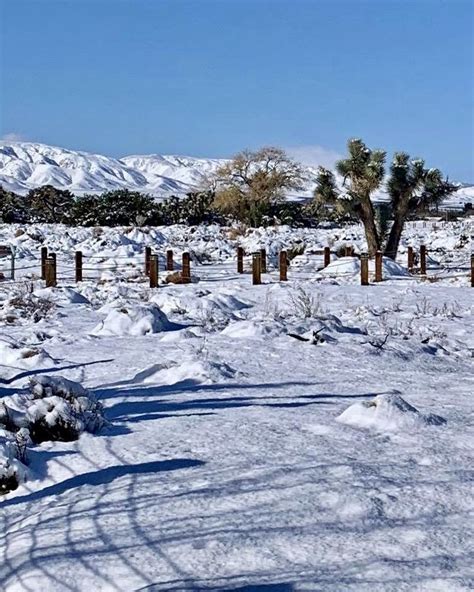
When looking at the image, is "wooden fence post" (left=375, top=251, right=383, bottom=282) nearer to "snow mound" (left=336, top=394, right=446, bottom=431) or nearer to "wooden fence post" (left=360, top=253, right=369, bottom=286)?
"wooden fence post" (left=360, top=253, right=369, bottom=286)

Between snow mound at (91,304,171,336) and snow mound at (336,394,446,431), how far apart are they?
234 inches

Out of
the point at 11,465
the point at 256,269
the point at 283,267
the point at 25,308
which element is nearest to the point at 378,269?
the point at 283,267

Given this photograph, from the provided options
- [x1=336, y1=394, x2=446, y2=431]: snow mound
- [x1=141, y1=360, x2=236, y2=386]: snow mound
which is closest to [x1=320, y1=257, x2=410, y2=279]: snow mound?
[x1=141, y1=360, x2=236, y2=386]: snow mound

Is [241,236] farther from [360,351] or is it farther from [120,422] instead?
[120,422]

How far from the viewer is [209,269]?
25844 mm

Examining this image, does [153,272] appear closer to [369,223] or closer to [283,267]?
[283,267]

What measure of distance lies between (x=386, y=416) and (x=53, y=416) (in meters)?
2.32

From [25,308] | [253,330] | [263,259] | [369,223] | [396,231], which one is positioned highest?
[369,223]

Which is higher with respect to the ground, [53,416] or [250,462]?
[53,416]

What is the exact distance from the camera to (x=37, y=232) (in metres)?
41.1

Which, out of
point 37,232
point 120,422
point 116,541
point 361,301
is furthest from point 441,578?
point 37,232

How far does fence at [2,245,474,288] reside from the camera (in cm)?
1975

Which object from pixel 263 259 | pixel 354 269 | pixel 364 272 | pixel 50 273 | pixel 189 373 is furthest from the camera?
pixel 354 269

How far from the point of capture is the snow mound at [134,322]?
38.6ft
